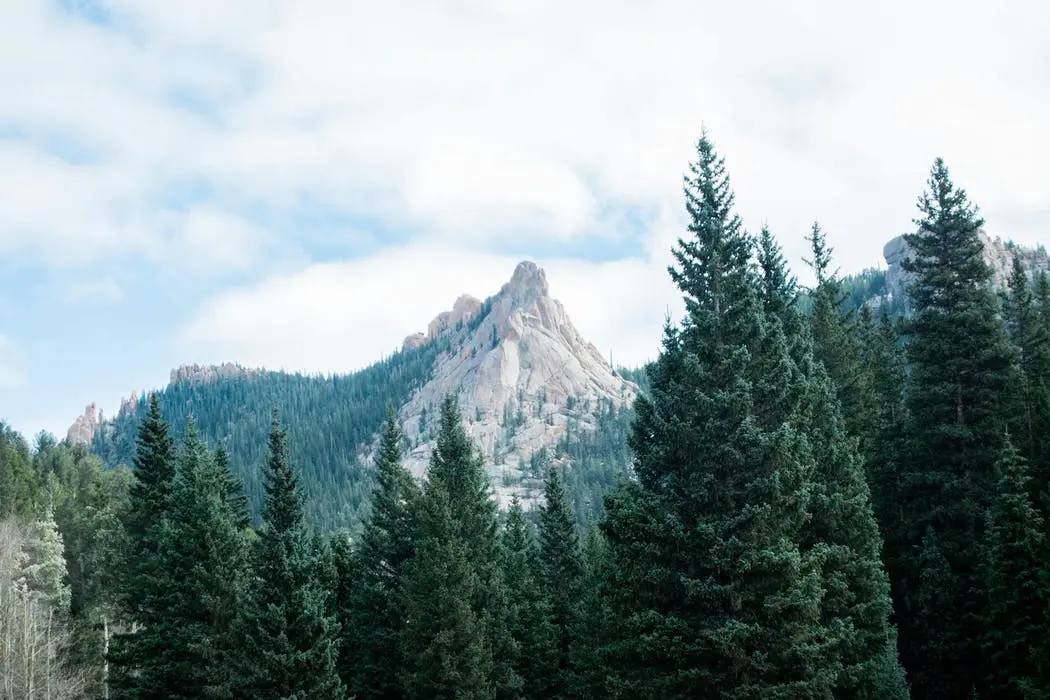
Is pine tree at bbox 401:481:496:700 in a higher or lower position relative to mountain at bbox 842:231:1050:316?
lower

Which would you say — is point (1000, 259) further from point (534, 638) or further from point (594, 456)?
point (534, 638)

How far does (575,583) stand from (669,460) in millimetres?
20432

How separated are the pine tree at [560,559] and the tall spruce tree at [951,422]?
15486 millimetres

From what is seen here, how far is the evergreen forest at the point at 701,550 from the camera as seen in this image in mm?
19375

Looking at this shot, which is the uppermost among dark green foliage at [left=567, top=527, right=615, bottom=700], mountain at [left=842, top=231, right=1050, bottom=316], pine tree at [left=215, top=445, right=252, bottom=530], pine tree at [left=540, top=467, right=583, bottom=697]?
mountain at [left=842, top=231, right=1050, bottom=316]

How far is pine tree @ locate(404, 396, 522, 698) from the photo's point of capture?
29.8 meters

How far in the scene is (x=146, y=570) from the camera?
111 ft

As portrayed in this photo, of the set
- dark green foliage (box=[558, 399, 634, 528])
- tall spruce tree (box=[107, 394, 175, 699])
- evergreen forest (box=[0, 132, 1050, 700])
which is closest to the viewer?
evergreen forest (box=[0, 132, 1050, 700])

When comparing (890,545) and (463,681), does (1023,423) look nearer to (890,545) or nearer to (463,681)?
(890,545)

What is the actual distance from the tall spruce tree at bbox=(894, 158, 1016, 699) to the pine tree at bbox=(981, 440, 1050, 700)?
2347mm

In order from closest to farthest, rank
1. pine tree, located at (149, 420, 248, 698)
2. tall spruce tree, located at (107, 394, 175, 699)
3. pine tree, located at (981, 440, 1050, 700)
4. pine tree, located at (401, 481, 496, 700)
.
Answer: pine tree, located at (981, 440, 1050, 700) → pine tree, located at (401, 481, 496, 700) → pine tree, located at (149, 420, 248, 698) → tall spruce tree, located at (107, 394, 175, 699)

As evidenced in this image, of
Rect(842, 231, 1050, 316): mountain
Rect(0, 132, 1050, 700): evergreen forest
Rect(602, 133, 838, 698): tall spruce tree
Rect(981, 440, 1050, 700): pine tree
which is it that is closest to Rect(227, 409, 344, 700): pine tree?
Rect(0, 132, 1050, 700): evergreen forest

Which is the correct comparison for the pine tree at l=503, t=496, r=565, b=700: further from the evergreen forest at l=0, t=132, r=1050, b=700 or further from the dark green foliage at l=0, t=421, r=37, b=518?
the dark green foliage at l=0, t=421, r=37, b=518

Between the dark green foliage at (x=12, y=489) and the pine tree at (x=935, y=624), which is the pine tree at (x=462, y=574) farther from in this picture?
the dark green foliage at (x=12, y=489)
